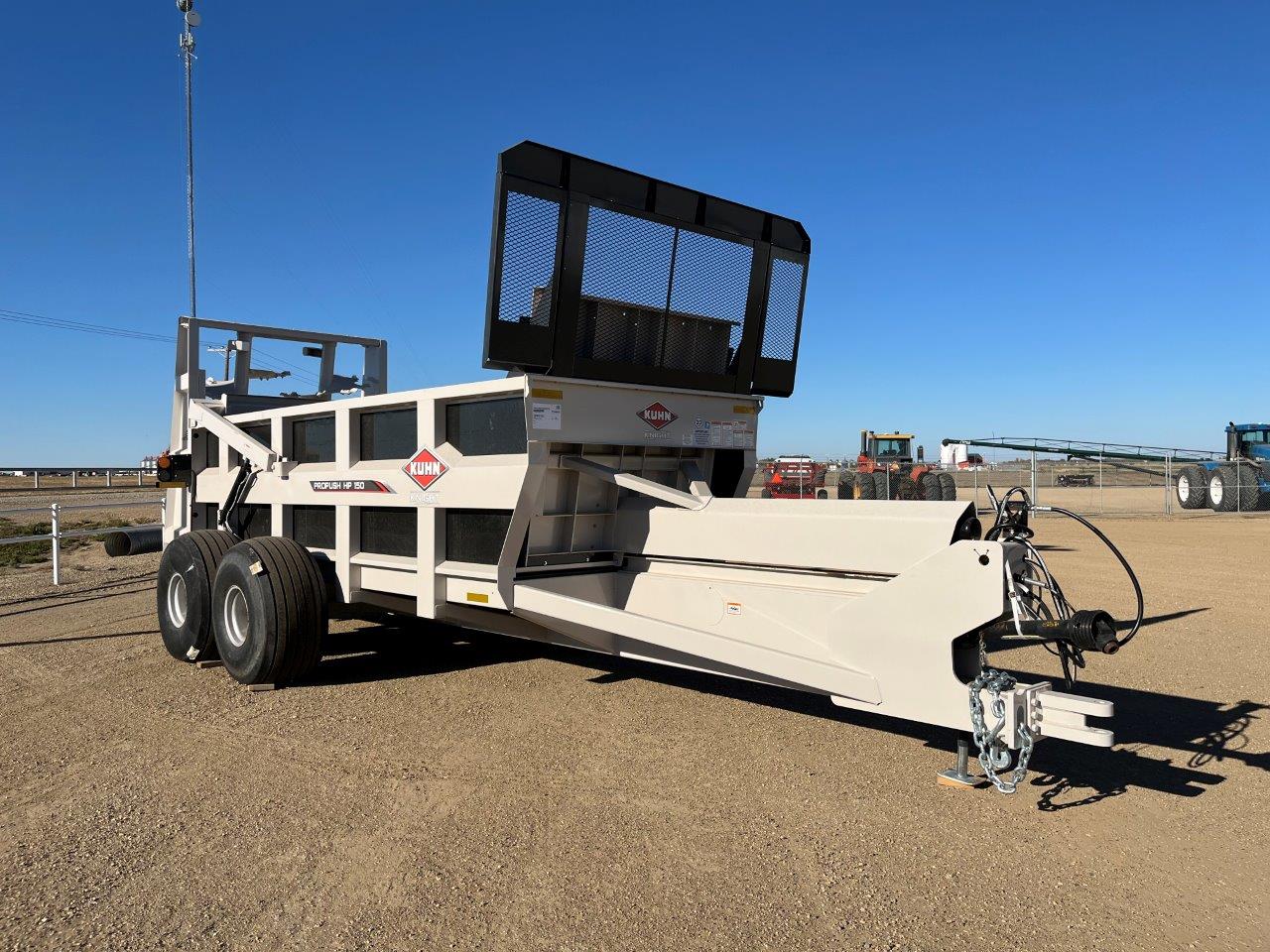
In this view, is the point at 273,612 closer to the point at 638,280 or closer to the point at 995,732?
the point at 638,280

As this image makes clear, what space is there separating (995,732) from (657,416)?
2.82 m

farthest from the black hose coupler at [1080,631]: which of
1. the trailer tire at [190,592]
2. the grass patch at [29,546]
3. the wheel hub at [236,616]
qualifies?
the grass patch at [29,546]

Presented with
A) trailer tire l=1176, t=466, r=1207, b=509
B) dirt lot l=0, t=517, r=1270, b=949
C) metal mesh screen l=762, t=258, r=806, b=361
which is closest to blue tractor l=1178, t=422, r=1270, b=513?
trailer tire l=1176, t=466, r=1207, b=509

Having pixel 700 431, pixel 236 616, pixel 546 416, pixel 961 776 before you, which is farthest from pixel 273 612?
pixel 961 776

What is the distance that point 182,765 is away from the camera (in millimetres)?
4656

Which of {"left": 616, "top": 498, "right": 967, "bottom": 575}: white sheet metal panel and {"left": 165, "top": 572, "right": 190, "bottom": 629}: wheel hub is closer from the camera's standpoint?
{"left": 616, "top": 498, "right": 967, "bottom": 575}: white sheet metal panel

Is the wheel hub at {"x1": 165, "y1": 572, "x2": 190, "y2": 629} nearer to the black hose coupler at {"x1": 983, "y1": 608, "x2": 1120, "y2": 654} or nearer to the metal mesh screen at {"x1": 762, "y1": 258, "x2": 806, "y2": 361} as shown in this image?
the metal mesh screen at {"x1": 762, "y1": 258, "x2": 806, "y2": 361}

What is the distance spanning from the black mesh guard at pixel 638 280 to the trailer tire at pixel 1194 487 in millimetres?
24560

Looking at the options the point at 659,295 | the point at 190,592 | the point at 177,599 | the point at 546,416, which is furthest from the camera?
the point at 177,599

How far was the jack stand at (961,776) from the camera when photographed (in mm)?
4242

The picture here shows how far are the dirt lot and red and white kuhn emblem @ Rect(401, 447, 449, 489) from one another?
4.53ft

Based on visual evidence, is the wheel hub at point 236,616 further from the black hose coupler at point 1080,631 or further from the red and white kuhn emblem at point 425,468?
the black hose coupler at point 1080,631

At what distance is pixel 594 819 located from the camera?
13.1 ft

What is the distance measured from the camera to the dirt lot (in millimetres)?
3129
